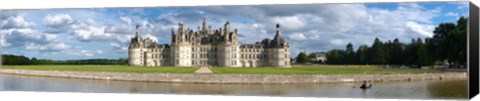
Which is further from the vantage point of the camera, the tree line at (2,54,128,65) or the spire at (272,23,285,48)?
the tree line at (2,54,128,65)

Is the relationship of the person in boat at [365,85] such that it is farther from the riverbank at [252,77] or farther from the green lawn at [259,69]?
the riverbank at [252,77]

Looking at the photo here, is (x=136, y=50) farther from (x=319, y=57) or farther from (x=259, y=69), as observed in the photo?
(x=319, y=57)

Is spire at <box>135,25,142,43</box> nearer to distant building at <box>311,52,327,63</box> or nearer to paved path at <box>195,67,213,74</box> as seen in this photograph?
paved path at <box>195,67,213,74</box>

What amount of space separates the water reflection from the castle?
757 millimetres

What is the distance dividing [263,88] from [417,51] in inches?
184

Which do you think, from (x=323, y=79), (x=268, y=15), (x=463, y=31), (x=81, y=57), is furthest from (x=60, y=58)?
(x=463, y=31)

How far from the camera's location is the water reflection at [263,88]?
1695cm

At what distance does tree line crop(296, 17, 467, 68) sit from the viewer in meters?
16.0

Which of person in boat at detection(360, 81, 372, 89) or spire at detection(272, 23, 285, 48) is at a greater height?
spire at detection(272, 23, 285, 48)

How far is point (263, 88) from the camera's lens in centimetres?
1961

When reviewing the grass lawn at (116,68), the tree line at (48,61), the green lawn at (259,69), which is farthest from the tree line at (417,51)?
the tree line at (48,61)

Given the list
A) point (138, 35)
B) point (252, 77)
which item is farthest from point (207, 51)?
point (138, 35)

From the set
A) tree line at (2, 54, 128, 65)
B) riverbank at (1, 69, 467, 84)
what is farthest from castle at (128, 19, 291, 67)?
riverbank at (1, 69, 467, 84)

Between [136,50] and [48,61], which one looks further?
[48,61]
